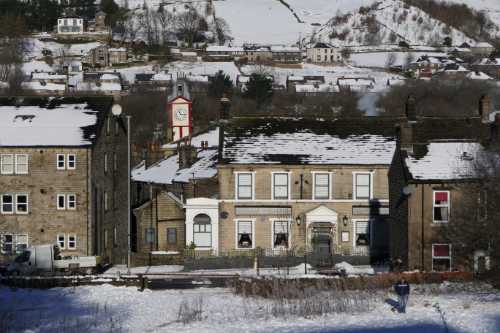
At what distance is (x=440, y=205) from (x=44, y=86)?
447 ft

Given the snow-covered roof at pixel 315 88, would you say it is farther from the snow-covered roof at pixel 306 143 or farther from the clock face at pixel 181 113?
the snow-covered roof at pixel 306 143

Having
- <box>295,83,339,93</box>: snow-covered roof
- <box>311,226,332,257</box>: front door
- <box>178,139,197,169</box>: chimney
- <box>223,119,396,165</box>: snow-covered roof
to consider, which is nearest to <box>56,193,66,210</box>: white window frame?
<box>223,119,396,165</box>: snow-covered roof

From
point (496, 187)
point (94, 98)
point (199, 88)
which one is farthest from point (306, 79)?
point (496, 187)

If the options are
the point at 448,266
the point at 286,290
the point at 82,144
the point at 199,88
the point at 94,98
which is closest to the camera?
the point at 286,290

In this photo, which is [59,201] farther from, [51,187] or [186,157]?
[186,157]

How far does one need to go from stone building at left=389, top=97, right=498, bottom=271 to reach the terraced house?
17.9 ft

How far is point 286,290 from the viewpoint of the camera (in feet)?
109

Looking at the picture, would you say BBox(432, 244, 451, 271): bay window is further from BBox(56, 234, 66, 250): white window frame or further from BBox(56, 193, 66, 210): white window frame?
BBox(56, 193, 66, 210): white window frame

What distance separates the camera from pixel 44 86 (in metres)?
171

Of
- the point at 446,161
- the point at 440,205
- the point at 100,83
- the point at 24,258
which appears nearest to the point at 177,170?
the point at 24,258

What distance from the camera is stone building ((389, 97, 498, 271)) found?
131 ft

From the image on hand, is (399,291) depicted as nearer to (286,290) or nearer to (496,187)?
(286,290)

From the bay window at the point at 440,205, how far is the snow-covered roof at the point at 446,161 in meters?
0.58

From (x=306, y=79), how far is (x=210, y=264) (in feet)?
508
